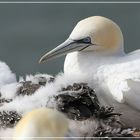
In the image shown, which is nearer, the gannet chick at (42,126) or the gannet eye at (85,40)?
the gannet chick at (42,126)

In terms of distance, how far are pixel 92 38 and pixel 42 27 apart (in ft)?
9.14

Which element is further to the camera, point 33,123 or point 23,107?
point 23,107

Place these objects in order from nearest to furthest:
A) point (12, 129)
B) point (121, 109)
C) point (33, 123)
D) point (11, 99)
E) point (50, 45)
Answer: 1. point (33, 123)
2. point (12, 129)
3. point (11, 99)
4. point (121, 109)
5. point (50, 45)

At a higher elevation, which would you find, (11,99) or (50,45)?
(11,99)

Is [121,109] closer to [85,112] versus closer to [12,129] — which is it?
[85,112]

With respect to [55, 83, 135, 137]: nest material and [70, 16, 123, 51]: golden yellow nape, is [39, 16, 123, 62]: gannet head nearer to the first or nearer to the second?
[70, 16, 123, 51]: golden yellow nape

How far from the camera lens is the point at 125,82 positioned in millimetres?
4430

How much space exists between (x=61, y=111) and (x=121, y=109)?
561 millimetres

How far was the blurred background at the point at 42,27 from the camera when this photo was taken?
725cm

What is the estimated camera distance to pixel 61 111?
404 centimetres

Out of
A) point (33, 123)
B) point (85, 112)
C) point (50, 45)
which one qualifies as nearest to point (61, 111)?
point (85, 112)

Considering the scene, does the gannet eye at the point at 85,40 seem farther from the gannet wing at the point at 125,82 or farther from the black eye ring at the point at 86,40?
the gannet wing at the point at 125,82

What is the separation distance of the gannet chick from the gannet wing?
0.82m

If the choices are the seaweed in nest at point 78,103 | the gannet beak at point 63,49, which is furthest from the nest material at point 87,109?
the gannet beak at point 63,49
